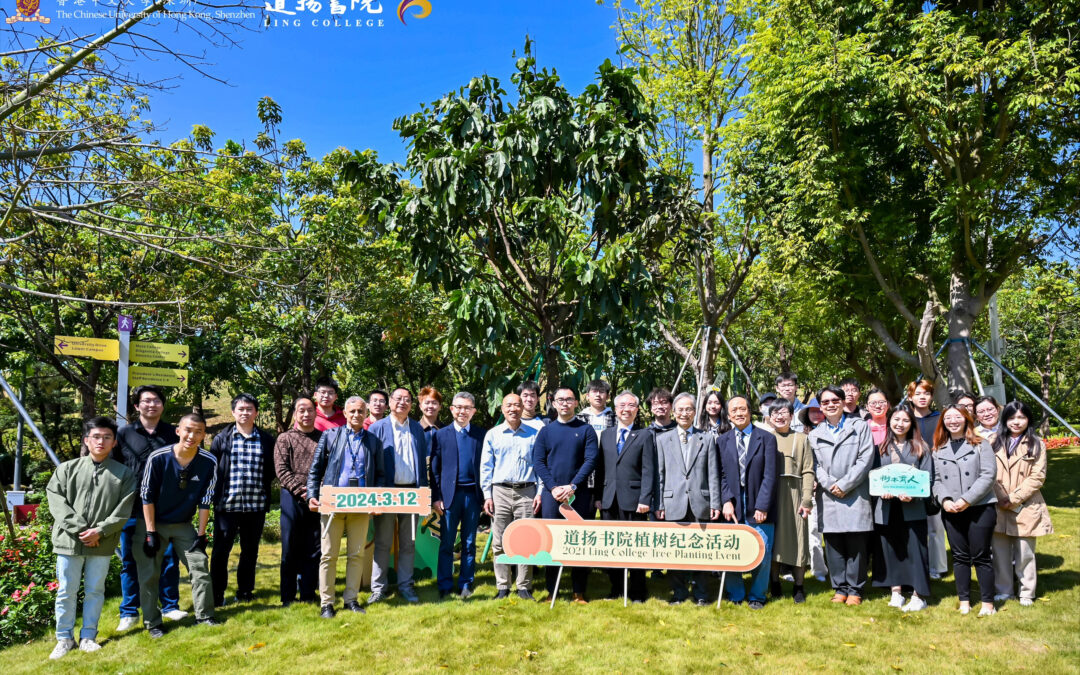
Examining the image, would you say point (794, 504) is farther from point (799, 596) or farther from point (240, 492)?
point (240, 492)

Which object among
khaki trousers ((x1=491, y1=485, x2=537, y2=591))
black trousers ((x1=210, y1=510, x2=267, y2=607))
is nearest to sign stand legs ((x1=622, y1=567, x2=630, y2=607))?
khaki trousers ((x1=491, y1=485, x2=537, y2=591))

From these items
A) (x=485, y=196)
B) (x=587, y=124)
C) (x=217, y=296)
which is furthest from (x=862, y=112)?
(x=217, y=296)

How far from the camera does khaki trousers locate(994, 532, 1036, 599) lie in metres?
4.98

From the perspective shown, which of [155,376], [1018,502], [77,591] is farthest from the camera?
[155,376]

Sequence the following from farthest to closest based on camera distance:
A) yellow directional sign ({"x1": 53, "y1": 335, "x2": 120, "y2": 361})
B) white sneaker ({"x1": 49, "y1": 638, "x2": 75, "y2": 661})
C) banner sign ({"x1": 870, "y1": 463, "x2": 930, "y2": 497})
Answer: yellow directional sign ({"x1": 53, "y1": 335, "x2": 120, "y2": 361}) → banner sign ({"x1": 870, "y1": 463, "x2": 930, "y2": 497}) → white sneaker ({"x1": 49, "y1": 638, "x2": 75, "y2": 661})

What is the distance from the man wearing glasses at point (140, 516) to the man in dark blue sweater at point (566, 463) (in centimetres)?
284

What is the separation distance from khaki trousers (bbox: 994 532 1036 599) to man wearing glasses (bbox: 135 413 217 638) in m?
5.88

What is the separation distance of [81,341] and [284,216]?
9254 mm

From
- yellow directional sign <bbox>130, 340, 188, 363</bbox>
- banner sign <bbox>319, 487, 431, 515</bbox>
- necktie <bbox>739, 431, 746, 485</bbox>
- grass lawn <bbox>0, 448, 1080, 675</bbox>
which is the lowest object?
grass lawn <bbox>0, 448, 1080, 675</bbox>

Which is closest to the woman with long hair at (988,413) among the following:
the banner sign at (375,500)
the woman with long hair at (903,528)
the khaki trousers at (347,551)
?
the woman with long hair at (903,528)

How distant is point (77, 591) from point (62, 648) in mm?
346

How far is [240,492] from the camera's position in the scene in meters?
5.32

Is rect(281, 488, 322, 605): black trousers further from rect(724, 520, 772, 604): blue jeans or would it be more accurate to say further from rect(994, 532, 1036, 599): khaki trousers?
rect(994, 532, 1036, 599): khaki trousers

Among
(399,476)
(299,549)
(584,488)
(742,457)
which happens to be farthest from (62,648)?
(742,457)
